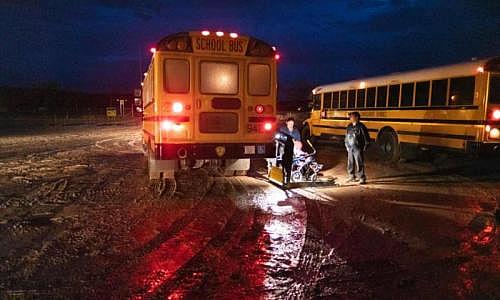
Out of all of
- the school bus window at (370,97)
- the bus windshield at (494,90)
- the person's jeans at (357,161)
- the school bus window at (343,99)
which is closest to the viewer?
the person's jeans at (357,161)

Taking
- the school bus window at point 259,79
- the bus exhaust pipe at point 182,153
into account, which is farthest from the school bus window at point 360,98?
the bus exhaust pipe at point 182,153

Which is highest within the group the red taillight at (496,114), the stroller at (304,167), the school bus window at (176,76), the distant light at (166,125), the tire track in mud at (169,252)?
the school bus window at (176,76)

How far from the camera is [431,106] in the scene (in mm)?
12656

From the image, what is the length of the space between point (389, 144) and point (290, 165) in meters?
6.26

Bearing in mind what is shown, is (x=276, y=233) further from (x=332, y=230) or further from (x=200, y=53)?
(x=200, y=53)

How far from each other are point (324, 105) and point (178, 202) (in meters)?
12.3

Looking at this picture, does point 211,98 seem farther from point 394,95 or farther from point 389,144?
point 389,144

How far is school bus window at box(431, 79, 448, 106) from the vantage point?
39.8 feet

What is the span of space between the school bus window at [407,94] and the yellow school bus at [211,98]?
5794 mm

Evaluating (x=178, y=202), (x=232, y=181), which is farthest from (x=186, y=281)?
(x=232, y=181)

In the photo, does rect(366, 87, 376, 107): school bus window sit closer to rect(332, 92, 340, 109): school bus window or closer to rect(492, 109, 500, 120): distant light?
rect(332, 92, 340, 109): school bus window

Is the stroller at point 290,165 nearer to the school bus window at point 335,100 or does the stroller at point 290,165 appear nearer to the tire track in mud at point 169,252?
the tire track in mud at point 169,252

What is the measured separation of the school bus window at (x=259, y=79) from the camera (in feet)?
30.7

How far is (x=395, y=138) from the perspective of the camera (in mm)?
14352
